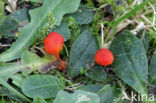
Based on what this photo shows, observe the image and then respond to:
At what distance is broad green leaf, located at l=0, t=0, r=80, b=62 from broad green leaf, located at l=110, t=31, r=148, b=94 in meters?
0.39

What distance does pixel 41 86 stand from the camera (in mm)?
1428

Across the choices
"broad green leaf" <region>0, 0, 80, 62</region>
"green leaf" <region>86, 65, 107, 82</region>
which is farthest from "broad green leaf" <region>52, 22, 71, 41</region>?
"green leaf" <region>86, 65, 107, 82</region>

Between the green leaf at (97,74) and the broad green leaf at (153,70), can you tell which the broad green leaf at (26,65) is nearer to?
the green leaf at (97,74)

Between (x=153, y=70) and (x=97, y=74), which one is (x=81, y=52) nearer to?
(x=97, y=74)

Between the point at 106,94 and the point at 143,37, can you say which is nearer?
the point at 106,94

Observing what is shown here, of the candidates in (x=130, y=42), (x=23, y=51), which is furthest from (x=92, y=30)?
(x=23, y=51)

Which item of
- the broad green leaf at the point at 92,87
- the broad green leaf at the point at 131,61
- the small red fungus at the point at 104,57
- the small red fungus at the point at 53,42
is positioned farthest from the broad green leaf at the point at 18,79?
the broad green leaf at the point at 131,61

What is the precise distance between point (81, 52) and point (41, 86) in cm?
34

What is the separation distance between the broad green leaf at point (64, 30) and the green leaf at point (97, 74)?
0.27 m

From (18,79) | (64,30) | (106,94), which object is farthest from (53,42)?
(106,94)

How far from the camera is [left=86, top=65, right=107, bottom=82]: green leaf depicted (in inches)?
59.9

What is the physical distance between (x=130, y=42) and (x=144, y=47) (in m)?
0.12

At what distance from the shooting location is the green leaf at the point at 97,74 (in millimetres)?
1521

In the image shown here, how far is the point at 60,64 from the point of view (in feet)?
5.13
